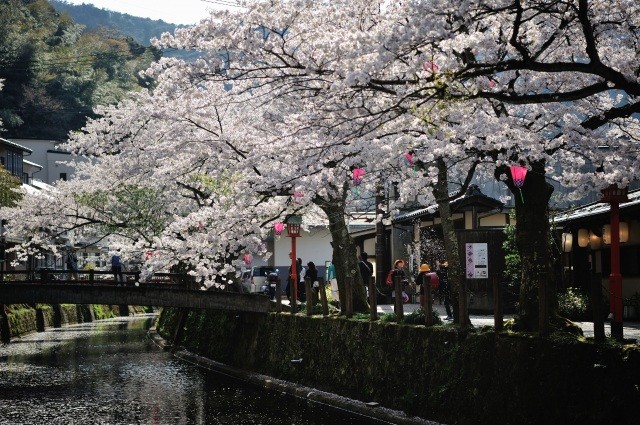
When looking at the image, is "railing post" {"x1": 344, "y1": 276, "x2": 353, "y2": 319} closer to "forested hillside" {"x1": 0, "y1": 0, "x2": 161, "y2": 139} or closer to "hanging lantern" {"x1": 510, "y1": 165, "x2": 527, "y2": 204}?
"hanging lantern" {"x1": 510, "y1": 165, "x2": 527, "y2": 204}

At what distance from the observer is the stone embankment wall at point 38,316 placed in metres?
43.2

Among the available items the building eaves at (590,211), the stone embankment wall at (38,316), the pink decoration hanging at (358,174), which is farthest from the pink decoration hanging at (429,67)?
the stone embankment wall at (38,316)

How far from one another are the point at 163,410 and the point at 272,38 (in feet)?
31.4

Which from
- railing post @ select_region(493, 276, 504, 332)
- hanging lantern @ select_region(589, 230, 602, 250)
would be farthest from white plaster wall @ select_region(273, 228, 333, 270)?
railing post @ select_region(493, 276, 504, 332)

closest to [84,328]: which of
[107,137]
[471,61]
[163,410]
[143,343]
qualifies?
[143,343]

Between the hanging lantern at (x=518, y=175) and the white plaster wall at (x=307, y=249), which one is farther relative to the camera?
the white plaster wall at (x=307, y=249)

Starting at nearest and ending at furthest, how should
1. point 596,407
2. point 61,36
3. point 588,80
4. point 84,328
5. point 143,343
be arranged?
point 596,407, point 588,80, point 143,343, point 84,328, point 61,36

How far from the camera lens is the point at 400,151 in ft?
52.4

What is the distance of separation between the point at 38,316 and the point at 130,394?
30.2 metres

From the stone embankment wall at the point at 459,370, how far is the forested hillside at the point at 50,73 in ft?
191

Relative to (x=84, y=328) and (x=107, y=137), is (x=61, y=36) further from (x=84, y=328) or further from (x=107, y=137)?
(x=107, y=137)

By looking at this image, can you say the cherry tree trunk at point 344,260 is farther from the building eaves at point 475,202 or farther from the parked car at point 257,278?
the parked car at point 257,278

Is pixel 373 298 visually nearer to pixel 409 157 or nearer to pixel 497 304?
pixel 409 157

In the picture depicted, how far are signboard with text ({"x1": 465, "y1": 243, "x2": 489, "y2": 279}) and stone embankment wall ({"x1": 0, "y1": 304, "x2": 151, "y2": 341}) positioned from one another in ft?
80.9
